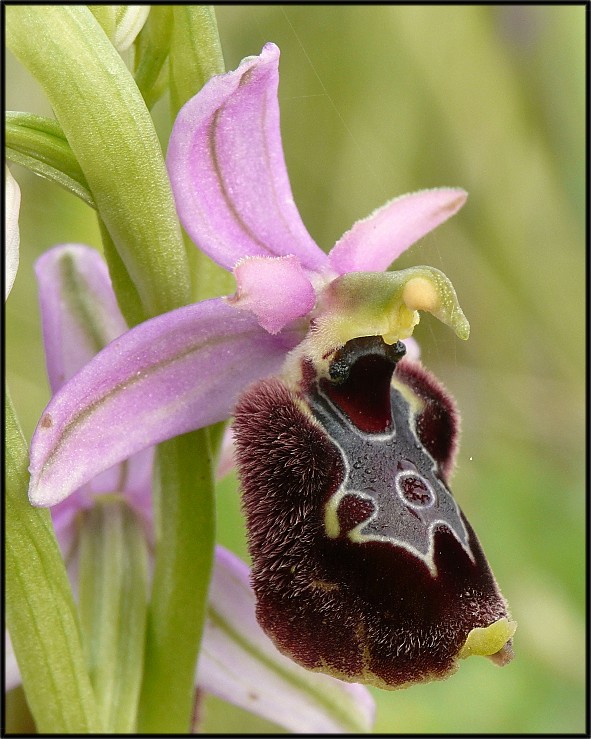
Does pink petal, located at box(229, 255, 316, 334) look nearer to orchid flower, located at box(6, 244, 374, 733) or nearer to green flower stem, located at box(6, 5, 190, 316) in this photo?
green flower stem, located at box(6, 5, 190, 316)

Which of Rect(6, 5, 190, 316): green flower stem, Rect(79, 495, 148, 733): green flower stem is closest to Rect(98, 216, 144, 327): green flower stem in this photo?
Rect(6, 5, 190, 316): green flower stem

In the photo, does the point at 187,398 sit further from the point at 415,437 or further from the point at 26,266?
the point at 26,266

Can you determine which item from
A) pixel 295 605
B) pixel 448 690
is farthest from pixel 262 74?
pixel 448 690

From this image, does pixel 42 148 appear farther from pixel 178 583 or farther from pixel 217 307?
pixel 178 583

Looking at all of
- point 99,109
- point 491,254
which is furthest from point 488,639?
point 491,254

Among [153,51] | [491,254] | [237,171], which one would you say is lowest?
[491,254]

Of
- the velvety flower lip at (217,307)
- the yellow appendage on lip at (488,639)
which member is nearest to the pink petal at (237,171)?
the velvety flower lip at (217,307)
